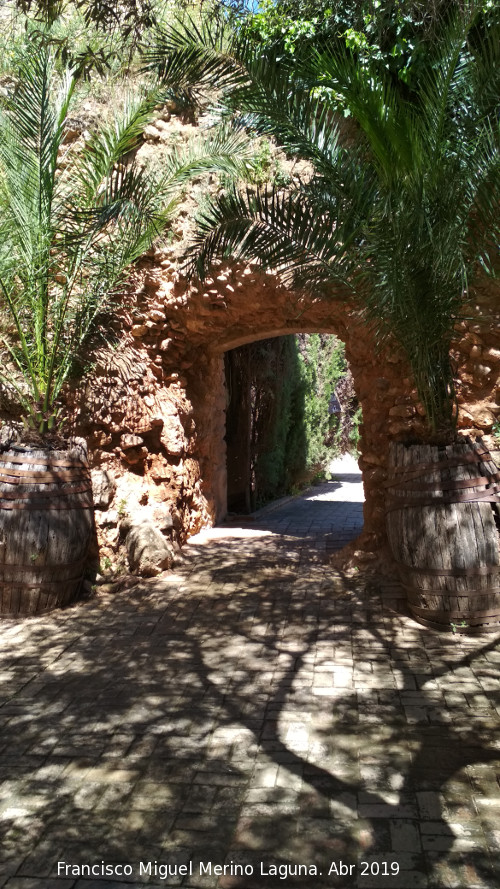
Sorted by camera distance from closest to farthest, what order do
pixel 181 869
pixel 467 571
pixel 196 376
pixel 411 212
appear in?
pixel 181 869 < pixel 411 212 < pixel 467 571 < pixel 196 376

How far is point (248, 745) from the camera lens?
3297 mm

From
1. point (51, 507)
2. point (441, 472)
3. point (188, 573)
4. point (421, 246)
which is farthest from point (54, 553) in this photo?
point (421, 246)

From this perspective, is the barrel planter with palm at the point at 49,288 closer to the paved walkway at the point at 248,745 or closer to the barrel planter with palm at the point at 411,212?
the paved walkway at the point at 248,745

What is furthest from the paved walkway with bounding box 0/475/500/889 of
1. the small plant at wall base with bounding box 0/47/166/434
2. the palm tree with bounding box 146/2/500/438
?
the small plant at wall base with bounding box 0/47/166/434

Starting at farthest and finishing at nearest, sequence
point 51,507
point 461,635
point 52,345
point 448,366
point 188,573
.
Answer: point 188,573 → point 52,345 → point 51,507 → point 448,366 → point 461,635

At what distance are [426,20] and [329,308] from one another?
2.35 meters

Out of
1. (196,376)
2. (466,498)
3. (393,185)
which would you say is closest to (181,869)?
(466,498)

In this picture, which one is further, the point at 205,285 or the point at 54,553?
the point at 205,285

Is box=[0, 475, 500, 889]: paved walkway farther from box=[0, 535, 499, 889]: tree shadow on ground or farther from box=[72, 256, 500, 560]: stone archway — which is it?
box=[72, 256, 500, 560]: stone archway

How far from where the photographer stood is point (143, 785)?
2.99 meters

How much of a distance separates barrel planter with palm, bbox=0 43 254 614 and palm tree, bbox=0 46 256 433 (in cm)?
1

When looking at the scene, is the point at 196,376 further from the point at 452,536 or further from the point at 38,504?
the point at 452,536

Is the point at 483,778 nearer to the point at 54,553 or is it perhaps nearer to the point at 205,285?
A: the point at 54,553

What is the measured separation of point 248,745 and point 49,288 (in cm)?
395
